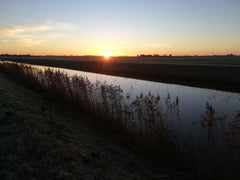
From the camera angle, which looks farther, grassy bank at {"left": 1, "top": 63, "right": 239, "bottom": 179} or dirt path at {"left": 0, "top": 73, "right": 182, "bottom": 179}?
grassy bank at {"left": 1, "top": 63, "right": 239, "bottom": 179}

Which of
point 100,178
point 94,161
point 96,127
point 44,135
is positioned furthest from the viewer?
point 96,127

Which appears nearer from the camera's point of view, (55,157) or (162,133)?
(55,157)

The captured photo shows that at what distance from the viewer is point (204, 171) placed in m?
4.38

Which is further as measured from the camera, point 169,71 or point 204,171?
point 169,71

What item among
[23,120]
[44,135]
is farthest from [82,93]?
[44,135]

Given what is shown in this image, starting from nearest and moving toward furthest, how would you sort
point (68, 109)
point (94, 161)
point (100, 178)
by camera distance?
point (100, 178) → point (94, 161) → point (68, 109)

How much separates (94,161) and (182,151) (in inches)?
110

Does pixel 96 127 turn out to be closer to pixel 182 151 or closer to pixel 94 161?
pixel 94 161

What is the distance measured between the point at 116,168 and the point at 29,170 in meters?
1.99

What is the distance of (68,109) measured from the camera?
959cm

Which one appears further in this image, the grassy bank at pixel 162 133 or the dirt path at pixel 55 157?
the grassy bank at pixel 162 133

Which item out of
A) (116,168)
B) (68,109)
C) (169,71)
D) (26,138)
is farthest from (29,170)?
(169,71)

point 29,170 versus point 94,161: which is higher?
point 29,170

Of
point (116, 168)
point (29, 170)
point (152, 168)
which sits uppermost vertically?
point (29, 170)
